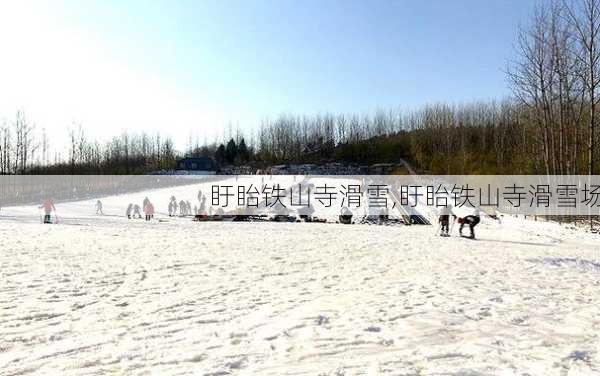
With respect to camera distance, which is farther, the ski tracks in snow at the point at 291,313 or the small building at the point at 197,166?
the small building at the point at 197,166

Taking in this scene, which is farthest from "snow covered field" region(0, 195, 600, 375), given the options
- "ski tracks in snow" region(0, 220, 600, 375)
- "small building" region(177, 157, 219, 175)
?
"small building" region(177, 157, 219, 175)

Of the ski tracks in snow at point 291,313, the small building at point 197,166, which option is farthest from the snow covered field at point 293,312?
the small building at point 197,166

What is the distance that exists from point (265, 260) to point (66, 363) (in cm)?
648

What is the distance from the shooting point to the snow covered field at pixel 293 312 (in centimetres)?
419

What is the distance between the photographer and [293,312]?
5965 mm

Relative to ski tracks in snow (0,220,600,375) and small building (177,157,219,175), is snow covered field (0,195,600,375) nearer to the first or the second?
ski tracks in snow (0,220,600,375)

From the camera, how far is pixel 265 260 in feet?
34.2

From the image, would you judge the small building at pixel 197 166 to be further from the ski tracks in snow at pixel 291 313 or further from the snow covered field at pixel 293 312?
the ski tracks in snow at pixel 291 313

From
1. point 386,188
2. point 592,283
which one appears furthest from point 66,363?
point 386,188

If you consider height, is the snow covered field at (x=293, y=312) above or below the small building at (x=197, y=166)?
below

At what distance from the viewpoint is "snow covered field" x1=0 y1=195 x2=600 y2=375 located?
165 inches

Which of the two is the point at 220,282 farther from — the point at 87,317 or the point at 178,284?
the point at 87,317

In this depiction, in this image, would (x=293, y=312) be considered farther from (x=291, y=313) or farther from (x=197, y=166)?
(x=197, y=166)

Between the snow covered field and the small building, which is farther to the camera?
the small building
